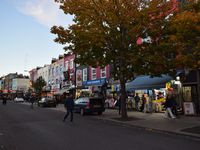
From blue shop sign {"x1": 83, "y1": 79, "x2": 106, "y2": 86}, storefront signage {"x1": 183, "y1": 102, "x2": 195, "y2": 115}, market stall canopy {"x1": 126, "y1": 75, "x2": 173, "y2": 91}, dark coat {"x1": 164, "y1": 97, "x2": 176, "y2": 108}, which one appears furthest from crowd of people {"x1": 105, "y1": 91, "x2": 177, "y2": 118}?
blue shop sign {"x1": 83, "y1": 79, "x2": 106, "y2": 86}

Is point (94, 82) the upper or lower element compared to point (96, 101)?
upper

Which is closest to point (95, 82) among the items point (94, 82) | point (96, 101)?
→ point (94, 82)

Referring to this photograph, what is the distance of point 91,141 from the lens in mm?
10922

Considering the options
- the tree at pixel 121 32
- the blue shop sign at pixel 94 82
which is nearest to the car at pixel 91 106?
the tree at pixel 121 32

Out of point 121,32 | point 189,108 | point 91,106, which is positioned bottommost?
point 189,108

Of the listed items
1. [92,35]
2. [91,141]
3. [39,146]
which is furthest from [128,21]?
[39,146]

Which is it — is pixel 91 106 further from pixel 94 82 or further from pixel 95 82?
pixel 94 82

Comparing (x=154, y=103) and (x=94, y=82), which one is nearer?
(x=154, y=103)

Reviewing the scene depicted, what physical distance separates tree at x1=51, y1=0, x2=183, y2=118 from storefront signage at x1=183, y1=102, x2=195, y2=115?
3.39m

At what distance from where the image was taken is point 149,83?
84.2 ft

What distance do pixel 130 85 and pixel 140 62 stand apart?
10.1 m

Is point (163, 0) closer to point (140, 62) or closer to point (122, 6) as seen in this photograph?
point (122, 6)

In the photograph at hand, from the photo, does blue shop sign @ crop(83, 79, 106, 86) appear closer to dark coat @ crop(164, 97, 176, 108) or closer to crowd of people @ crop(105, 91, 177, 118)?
crowd of people @ crop(105, 91, 177, 118)

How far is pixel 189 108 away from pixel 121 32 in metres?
7.19
